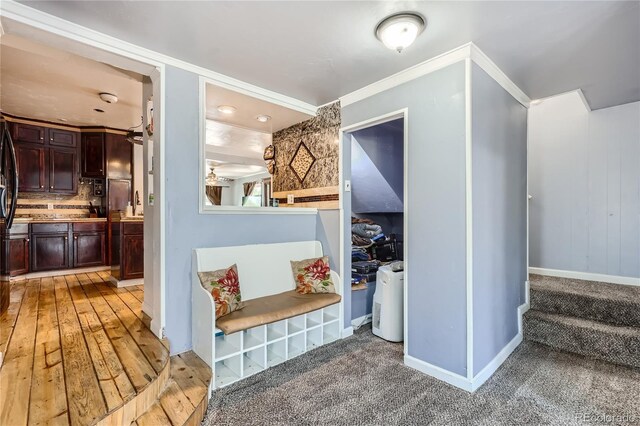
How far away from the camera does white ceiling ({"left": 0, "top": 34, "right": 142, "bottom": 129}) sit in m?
2.37

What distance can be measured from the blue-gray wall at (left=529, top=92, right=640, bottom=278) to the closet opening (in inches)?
68.6

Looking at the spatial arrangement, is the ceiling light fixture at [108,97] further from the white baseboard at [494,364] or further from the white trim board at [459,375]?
the white baseboard at [494,364]

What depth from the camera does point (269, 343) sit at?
231cm

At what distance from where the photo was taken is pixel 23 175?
4.36m

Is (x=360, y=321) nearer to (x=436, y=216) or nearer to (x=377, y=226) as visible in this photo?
(x=377, y=226)

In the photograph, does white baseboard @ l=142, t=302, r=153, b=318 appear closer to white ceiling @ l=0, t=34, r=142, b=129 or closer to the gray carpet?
the gray carpet

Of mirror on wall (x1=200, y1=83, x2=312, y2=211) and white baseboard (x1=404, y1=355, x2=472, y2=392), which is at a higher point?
mirror on wall (x1=200, y1=83, x2=312, y2=211)

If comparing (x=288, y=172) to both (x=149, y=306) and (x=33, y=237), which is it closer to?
(x=149, y=306)

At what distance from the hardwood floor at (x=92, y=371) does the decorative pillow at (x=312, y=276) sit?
3.44 feet

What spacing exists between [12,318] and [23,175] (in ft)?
9.69

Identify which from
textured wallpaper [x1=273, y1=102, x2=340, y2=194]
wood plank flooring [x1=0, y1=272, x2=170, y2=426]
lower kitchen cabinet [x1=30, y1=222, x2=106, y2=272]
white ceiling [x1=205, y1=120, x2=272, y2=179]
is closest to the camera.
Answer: wood plank flooring [x1=0, y1=272, x2=170, y2=426]

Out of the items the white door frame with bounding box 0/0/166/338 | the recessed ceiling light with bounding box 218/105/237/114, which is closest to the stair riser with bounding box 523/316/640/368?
the white door frame with bounding box 0/0/166/338

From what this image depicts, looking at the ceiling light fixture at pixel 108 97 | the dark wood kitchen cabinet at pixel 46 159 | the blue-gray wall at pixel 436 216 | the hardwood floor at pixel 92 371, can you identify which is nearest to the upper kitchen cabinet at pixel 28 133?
the dark wood kitchen cabinet at pixel 46 159

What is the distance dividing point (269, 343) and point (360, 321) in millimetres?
1299
